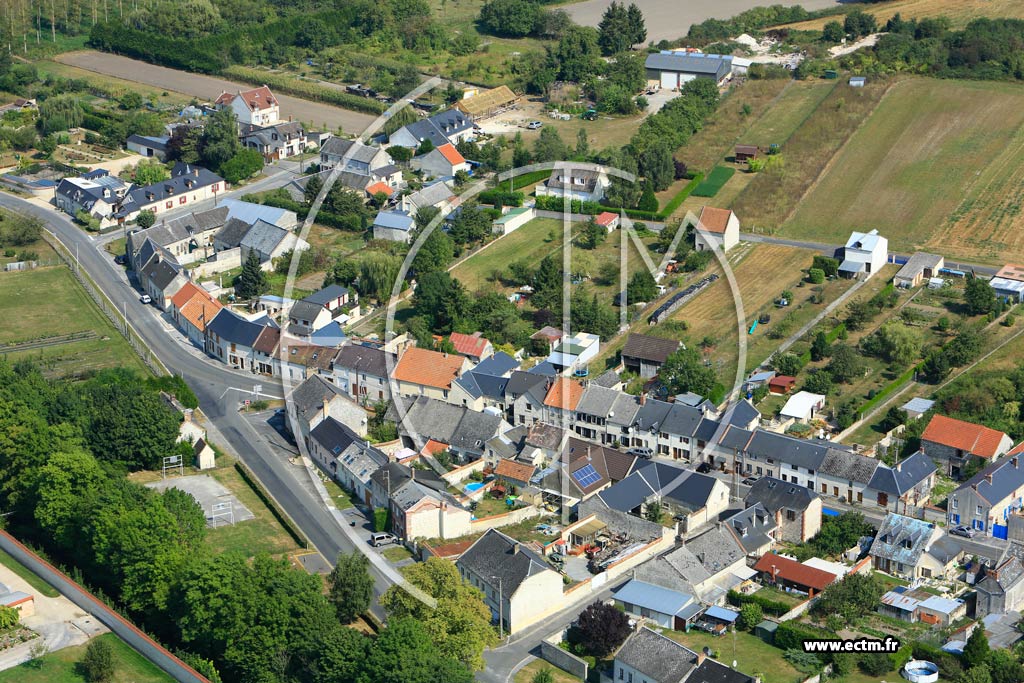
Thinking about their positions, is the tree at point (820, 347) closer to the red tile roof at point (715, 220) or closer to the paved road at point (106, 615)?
the red tile roof at point (715, 220)

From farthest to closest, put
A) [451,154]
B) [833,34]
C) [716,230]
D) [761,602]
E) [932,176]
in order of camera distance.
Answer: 1. [833,34]
2. [451,154]
3. [932,176]
4. [716,230]
5. [761,602]

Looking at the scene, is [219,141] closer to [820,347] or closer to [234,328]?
[234,328]

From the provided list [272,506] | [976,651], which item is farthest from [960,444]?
[272,506]

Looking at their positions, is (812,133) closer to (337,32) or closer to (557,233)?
(557,233)

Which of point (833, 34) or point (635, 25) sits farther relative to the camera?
point (635, 25)

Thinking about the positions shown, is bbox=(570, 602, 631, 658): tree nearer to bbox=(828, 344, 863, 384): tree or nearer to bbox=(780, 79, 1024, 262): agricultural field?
bbox=(828, 344, 863, 384): tree

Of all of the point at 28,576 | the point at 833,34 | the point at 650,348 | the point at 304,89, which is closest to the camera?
the point at 28,576

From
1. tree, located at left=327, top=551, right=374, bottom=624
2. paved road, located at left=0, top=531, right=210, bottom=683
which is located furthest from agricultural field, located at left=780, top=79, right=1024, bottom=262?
paved road, located at left=0, top=531, right=210, bottom=683
